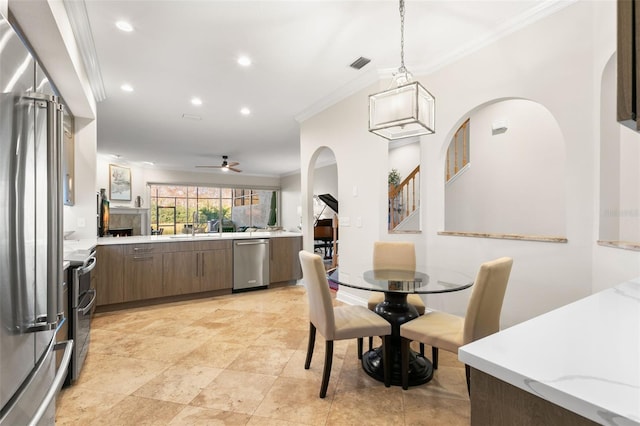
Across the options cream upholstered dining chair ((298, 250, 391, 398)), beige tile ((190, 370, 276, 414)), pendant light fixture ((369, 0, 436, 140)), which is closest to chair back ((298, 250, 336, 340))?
cream upholstered dining chair ((298, 250, 391, 398))

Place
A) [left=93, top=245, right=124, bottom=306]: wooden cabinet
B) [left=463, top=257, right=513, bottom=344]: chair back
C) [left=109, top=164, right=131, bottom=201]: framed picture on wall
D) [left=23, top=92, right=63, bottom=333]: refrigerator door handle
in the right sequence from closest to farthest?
[left=23, top=92, right=63, bottom=333]: refrigerator door handle, [left=463, top=257, right=513, bottom=344]: chair back, [left=93, top=245, right=124, bottom=306]: wooden cabinet, [left=109, top=164, right=131, bottom=201]: framed picture on wall

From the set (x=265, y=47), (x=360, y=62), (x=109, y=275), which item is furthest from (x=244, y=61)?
(x=109, y=275)

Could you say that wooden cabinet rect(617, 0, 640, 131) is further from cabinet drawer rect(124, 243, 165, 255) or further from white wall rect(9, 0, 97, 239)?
cabinet drawer rect(124, 243, 165, 255)

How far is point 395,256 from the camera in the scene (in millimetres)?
2871

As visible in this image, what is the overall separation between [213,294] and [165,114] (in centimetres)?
291

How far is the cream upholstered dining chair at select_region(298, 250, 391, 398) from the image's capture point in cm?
193

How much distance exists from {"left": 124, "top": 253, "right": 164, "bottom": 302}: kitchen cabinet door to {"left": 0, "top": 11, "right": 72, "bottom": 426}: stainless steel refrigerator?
9.57ft

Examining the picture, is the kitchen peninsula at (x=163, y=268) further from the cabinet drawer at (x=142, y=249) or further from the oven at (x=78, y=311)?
the oven at (x=78, y=311)

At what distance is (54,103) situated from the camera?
1116 millimetres

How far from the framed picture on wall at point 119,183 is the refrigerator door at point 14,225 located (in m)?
8.39

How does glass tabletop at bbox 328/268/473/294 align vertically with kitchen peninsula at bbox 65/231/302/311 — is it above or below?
above

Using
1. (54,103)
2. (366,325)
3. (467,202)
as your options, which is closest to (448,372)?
(366,325)

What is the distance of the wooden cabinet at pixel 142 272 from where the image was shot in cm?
380

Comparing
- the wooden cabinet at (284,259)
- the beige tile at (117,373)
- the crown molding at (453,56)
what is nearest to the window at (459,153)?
the crown molding at (453,56)
